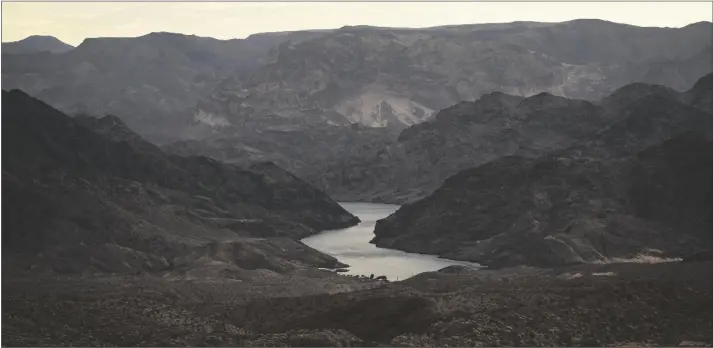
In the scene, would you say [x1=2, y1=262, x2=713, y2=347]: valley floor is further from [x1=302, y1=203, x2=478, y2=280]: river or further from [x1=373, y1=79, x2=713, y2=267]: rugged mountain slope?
[x1=302, y1=203, x2=478, y2=280]: river

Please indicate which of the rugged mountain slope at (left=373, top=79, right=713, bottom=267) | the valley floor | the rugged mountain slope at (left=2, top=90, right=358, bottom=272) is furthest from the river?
the valley floor

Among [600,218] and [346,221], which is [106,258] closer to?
[600,218]

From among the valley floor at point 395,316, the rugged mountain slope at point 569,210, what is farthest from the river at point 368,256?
the valley floor at point 395,316

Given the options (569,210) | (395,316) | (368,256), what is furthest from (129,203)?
(395,316)

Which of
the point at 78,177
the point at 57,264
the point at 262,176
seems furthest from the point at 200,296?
the point at 262,176

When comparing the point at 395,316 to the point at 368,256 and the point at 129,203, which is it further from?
the point at 129,203

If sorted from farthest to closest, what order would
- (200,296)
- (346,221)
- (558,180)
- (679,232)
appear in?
(346,221) < (558,180) < (679,232) < (200,296)

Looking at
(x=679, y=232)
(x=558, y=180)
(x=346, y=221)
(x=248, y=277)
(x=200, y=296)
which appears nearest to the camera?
(x=200, y=296)
